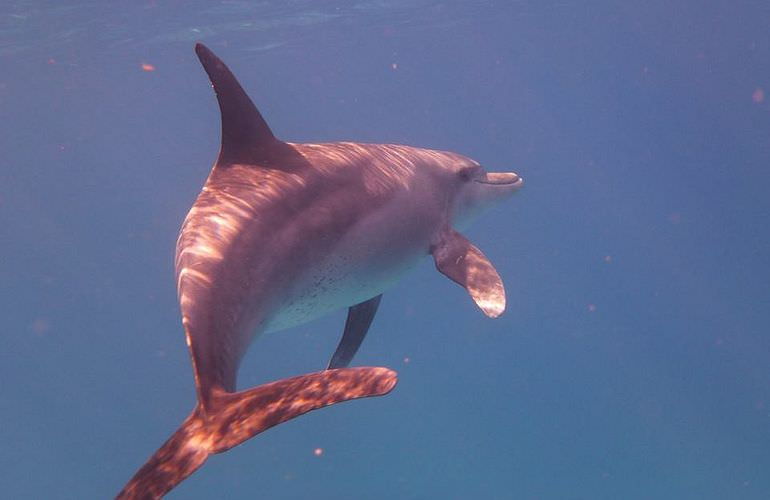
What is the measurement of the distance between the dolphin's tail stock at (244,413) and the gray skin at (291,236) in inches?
6.0

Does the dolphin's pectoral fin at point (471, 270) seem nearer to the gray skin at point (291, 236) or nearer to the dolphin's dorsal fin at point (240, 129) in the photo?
the gray skin at point (291, 236)

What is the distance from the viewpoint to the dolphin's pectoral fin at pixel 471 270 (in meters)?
6.25

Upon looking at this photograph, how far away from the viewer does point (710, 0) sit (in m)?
46.6

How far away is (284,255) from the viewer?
16.0ft

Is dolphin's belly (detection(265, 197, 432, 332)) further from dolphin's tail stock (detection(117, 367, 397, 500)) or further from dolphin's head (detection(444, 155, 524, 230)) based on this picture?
dolphin's tail stock (detection(117, 367, 397, 500))

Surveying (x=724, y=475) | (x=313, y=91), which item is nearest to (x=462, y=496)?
(x=724, y=475)

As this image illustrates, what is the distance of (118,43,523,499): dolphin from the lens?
356 cm

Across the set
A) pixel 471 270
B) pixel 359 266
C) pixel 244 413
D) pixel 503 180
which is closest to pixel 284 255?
pixel 359 266

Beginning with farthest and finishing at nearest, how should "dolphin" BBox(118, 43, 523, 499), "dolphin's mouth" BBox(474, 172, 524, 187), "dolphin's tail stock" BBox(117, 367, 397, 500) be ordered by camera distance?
1. "dolphin's mouth" BBox(474, 172, 524, 187)
2. "dolphin" BBox(118, 43, 523, 499)
3. "dolphin's tail stock" BBox(117, 367, 397, 500)

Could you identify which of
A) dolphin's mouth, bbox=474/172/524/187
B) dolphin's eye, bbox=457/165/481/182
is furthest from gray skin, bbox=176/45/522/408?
dolphin's mouth, bbox=474/172/524/187

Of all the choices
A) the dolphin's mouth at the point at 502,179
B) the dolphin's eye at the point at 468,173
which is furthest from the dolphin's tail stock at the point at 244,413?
the dolphin's mouth at the point at 502,179

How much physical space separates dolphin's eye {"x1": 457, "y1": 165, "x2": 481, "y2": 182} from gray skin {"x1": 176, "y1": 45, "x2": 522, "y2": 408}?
1.89ft

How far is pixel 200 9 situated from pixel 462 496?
2236 centimetres

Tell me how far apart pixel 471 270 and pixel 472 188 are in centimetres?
171
